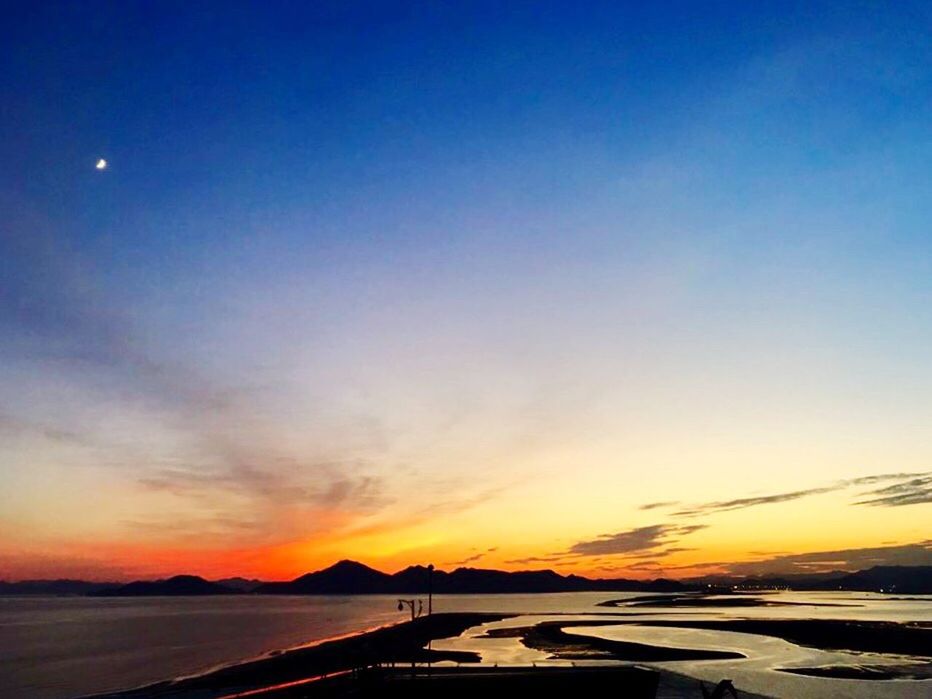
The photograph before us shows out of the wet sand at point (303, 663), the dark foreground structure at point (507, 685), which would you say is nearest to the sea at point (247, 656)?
the wet sand at point (303, 663)

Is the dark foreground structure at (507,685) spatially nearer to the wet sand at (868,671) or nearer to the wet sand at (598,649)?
the wet sand at (598,649)

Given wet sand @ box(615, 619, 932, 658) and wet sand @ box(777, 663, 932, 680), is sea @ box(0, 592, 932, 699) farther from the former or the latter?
wet sand @ box(615, 619, 932, 658)

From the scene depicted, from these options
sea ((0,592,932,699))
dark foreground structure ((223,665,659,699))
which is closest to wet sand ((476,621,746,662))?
sea ((0,592,932,699))

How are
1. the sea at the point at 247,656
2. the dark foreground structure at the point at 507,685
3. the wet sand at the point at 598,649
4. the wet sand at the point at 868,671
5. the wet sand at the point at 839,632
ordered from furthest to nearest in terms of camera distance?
the wet sand at the point at 839,632, the wet sand at the point at 598,649, the wet sand at the point at 868,671, the sea at the point at 247,656, the dark foreground structure at the point at 507,685

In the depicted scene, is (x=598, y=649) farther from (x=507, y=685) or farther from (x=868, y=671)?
(x=507, y=685)

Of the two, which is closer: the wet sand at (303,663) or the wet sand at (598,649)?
the wet sand at (303,663)

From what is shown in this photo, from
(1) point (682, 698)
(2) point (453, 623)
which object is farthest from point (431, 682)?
(2) point (453, 623)

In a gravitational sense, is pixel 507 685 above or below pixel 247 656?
above

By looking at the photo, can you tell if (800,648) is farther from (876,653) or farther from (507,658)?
(507,658)

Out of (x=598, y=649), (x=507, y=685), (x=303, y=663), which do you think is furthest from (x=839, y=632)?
(x=507, y=685)

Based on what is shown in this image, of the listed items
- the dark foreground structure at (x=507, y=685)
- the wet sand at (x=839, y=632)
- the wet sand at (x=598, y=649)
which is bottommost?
the wet sand at (x=839, y=632)

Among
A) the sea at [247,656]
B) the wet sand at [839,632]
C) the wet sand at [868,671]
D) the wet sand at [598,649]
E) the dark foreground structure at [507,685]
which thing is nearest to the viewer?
the dark foreground structure at [507,685]

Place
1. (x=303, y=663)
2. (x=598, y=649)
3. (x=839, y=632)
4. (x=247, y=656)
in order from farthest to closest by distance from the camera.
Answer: (x=839, y=632) → (x=247, y=656) → (x=598, y=649) → (x=303, y=663)
